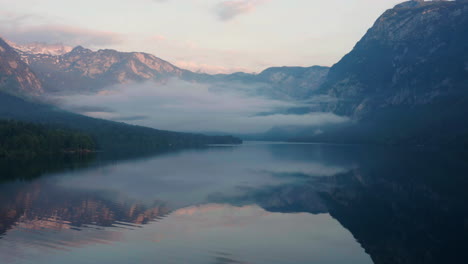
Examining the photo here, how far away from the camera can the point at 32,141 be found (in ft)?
541

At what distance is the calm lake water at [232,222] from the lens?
3858 centimetres

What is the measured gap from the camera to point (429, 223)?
50.9 m

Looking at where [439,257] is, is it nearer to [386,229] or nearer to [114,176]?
[386,229]

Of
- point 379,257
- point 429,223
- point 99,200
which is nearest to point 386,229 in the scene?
point 429,223

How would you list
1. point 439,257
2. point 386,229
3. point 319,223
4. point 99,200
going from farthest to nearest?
point 99,200
point 319,223
point 386,229
point 439,257

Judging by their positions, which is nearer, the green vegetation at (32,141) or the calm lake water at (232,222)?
the calm lake water at (232,222)

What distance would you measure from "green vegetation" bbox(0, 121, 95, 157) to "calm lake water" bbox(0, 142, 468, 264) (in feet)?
242

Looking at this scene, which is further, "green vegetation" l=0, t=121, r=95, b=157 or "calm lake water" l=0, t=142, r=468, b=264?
"green vegetation" l=0, t=121, r=95, b=157

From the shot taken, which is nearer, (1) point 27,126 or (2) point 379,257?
(2) point 379,257

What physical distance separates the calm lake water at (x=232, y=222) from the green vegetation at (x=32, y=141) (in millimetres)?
73720

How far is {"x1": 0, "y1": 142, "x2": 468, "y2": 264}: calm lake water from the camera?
38.6 m

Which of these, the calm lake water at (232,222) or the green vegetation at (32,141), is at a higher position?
the green vegetation at (32,141)

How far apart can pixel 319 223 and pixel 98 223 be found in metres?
27.5

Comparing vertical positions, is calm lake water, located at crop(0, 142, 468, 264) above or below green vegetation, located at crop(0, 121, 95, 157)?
below
